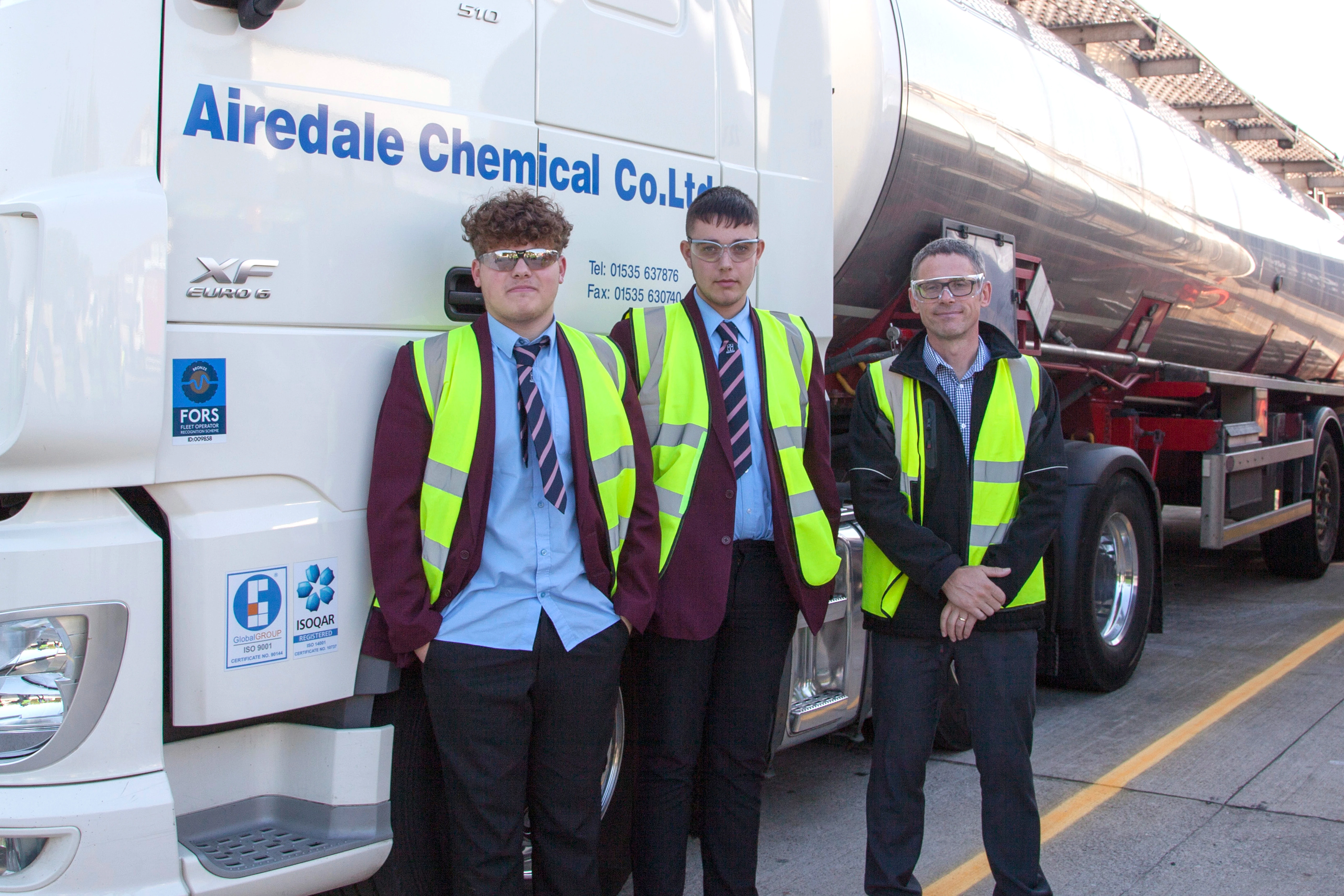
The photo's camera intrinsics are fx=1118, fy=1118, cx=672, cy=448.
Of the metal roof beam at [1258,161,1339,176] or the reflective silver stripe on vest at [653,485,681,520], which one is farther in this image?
the metal roof beam at [1258,161,1339,176]

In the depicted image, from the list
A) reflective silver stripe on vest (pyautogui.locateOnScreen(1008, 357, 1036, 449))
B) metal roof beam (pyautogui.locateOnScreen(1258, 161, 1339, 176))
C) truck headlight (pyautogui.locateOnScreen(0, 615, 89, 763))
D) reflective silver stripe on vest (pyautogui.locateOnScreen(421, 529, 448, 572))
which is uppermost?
metal roof beam (pyautogui.locateOnScreen(1258, 161, 1339, 176))

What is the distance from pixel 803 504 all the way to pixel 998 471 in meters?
0.49

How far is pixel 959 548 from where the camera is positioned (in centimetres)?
277

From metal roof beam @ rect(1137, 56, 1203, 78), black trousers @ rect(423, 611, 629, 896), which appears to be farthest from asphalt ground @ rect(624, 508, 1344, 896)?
metal roof beam @ rect(1137, 56, 1203, 78)

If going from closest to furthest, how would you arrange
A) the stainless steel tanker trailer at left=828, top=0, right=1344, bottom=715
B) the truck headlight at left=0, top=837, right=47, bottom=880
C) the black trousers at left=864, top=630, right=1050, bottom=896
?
1. the truck headlight at left=0, top=837, right=47, bottom=880
2. the black trousers at left=864, top=630, right=1050, bottom=896
3. the stainless steel tanker trailer at left=828, top=0, right=1344, bottom=715

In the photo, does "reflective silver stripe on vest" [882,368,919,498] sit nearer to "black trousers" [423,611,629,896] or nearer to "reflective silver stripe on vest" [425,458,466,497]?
"black trousers" [423,611,629,896]

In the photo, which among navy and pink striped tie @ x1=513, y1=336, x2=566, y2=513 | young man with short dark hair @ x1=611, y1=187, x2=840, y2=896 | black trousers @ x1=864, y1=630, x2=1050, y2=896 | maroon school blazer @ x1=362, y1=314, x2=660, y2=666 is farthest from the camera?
black trousers @ x1=864, y1=630, x2=1050, y2=896

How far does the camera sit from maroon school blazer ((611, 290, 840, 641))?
2.56 m

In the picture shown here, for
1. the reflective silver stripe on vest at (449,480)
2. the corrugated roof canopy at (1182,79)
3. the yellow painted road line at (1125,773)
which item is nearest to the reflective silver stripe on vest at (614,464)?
the reflective silver stripe on vest at (449,480)

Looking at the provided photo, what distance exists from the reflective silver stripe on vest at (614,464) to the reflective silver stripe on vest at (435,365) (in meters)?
0.35

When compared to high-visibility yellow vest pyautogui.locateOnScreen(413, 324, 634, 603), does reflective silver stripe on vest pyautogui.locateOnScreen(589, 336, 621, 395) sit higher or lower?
higher

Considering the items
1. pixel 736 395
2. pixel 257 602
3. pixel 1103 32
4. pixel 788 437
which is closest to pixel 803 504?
pixel 788 437

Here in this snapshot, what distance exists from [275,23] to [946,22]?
115 inches

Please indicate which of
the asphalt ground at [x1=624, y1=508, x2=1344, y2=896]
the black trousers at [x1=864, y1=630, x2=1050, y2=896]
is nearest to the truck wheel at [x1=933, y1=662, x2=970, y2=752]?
the asphalt ground at [x1=624, y1=508, x2=1344, y2=896]
